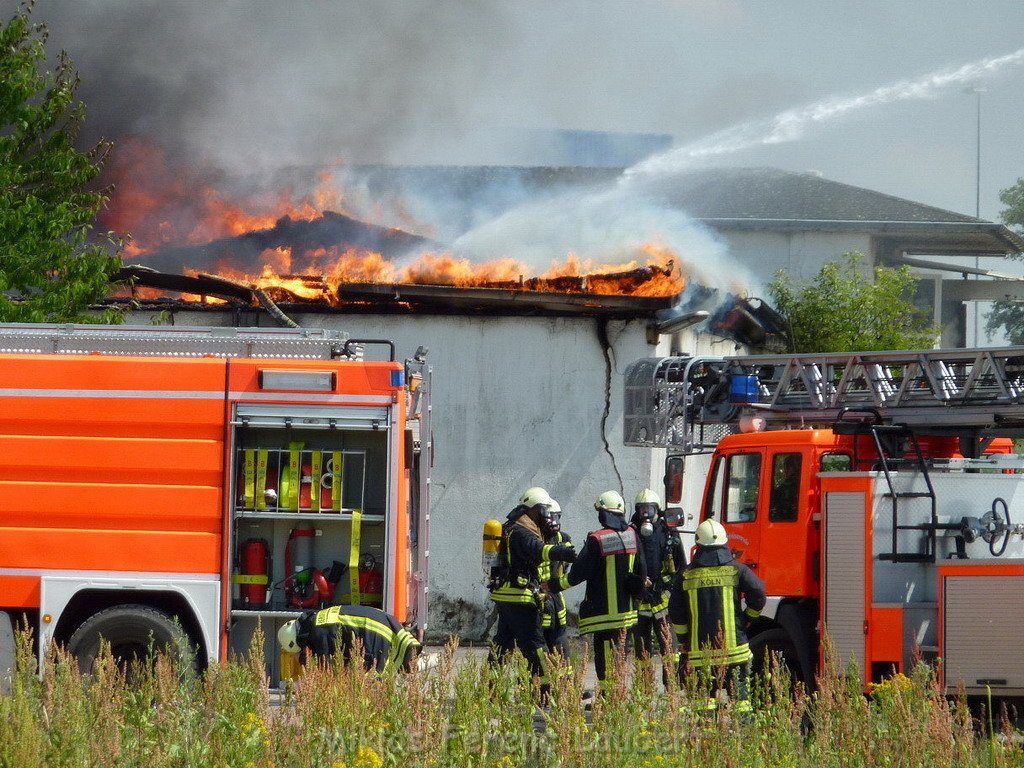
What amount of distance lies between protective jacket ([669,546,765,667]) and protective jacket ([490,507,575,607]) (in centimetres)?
127

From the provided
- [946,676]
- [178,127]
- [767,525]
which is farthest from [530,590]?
[178,127]

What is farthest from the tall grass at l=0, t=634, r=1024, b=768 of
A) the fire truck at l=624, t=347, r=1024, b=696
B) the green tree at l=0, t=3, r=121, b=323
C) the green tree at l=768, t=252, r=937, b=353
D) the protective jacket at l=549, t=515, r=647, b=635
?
the green tree at l=768, t=252, r=937, b=353

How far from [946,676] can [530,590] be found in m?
2.79

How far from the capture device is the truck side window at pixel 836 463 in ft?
33.6

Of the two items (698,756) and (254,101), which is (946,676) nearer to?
(698,756)

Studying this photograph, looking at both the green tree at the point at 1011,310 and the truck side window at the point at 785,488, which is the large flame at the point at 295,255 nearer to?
the truck side window at the point at 785,488

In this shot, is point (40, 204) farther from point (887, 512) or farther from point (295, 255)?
point (887, 512)

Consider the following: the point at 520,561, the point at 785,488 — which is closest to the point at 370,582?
the point at 520,561

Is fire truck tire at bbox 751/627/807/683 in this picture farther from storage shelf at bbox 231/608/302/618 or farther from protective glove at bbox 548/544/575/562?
storage shelf at bbox 231/608/302/618

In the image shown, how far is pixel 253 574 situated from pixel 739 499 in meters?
3.76

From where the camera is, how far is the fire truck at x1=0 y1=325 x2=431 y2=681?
8.84 m

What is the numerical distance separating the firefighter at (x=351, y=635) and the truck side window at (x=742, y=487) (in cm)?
402

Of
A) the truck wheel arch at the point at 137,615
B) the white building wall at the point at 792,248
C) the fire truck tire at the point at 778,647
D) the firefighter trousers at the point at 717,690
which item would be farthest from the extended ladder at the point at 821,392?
the white building wall at the point at 792,248

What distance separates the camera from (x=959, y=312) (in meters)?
36.3
